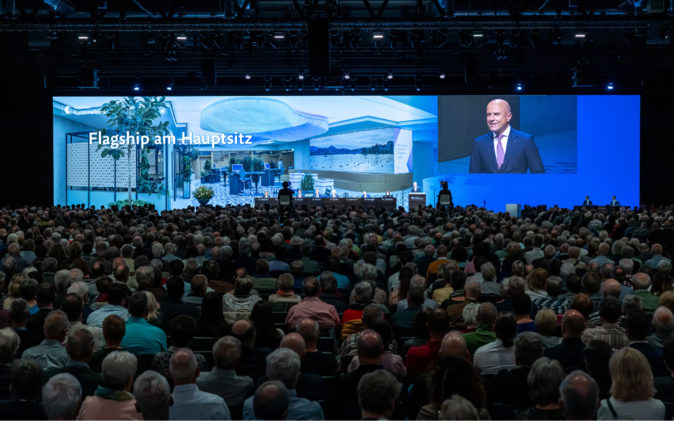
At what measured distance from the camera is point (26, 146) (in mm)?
20391

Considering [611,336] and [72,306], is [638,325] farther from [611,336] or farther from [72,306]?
[72,306]

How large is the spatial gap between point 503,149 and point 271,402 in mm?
18833

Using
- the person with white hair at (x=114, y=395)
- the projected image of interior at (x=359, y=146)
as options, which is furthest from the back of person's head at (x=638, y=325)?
the projected image of interior at (x=359, y=146)

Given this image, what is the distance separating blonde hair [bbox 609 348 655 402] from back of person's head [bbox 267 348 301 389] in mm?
1570

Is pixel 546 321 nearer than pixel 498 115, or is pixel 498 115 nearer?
pixel 546 321

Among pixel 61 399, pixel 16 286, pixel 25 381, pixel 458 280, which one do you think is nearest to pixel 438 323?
pixel 458 280

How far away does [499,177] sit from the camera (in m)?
20.8

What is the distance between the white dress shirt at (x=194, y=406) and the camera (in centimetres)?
320

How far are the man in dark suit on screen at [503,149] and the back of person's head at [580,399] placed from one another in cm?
1825

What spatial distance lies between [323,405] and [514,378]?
42.8 inches

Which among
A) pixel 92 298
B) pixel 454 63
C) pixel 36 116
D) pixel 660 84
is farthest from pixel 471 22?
pixel 36 116

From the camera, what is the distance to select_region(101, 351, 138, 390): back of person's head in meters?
3.16

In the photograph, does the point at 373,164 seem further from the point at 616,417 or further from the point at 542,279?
the point at 616,417

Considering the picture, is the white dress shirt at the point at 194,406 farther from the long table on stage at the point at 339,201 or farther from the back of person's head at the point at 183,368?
the long table on stage at the point at 339,201
